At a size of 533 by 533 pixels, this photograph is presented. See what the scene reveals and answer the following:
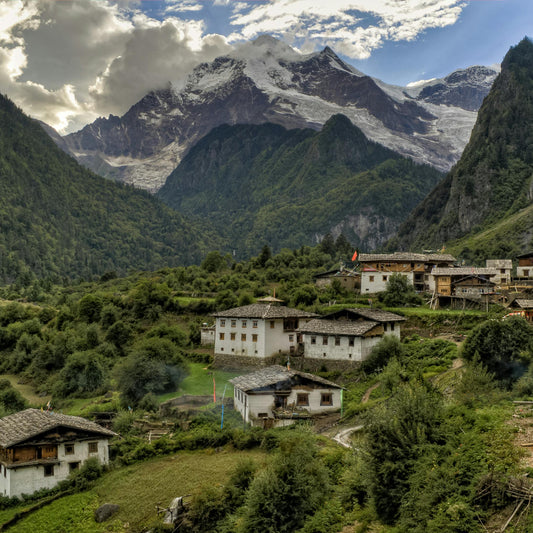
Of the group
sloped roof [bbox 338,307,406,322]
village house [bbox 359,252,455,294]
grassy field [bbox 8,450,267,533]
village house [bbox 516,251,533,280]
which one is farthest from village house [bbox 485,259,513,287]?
grassy field [bbox 8,450,267,533]

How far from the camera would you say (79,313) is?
88.6m

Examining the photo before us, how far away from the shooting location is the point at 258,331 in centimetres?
6091

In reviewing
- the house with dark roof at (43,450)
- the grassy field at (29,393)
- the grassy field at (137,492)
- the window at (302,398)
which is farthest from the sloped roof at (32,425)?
the grassy field at (29,393)

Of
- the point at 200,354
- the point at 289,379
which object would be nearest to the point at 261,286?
the point at 200,354

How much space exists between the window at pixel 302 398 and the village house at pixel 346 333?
1128 cm

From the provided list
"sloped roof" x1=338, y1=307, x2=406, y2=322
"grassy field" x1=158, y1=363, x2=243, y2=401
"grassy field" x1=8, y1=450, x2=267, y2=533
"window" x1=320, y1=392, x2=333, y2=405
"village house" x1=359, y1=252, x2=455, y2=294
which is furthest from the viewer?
"village house" x1=359, y1=252, x2=455, y2=294

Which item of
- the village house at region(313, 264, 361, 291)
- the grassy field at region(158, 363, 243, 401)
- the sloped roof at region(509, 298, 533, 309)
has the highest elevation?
the village house at region(313, 264, 361, 291)

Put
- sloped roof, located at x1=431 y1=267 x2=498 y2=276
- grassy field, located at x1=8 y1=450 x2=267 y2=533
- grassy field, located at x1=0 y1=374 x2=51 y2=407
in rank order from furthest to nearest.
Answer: sloped roof, located at x1=431 y1=267 x2=498 y2=276
grassy field, located at x1=0 y1=374 x2=51 y2=407
grassy field, located at x1=8 y1=450 x2=267 y2=533

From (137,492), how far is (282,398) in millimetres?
13180

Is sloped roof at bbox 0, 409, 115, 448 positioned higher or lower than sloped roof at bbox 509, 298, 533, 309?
lower

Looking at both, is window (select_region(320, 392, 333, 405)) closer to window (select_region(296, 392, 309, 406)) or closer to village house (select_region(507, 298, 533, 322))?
window (select_region(296, 392, 309, 406))

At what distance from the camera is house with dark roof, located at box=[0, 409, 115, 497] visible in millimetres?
36031

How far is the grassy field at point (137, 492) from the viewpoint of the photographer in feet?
103

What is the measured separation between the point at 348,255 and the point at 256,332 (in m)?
76.5
